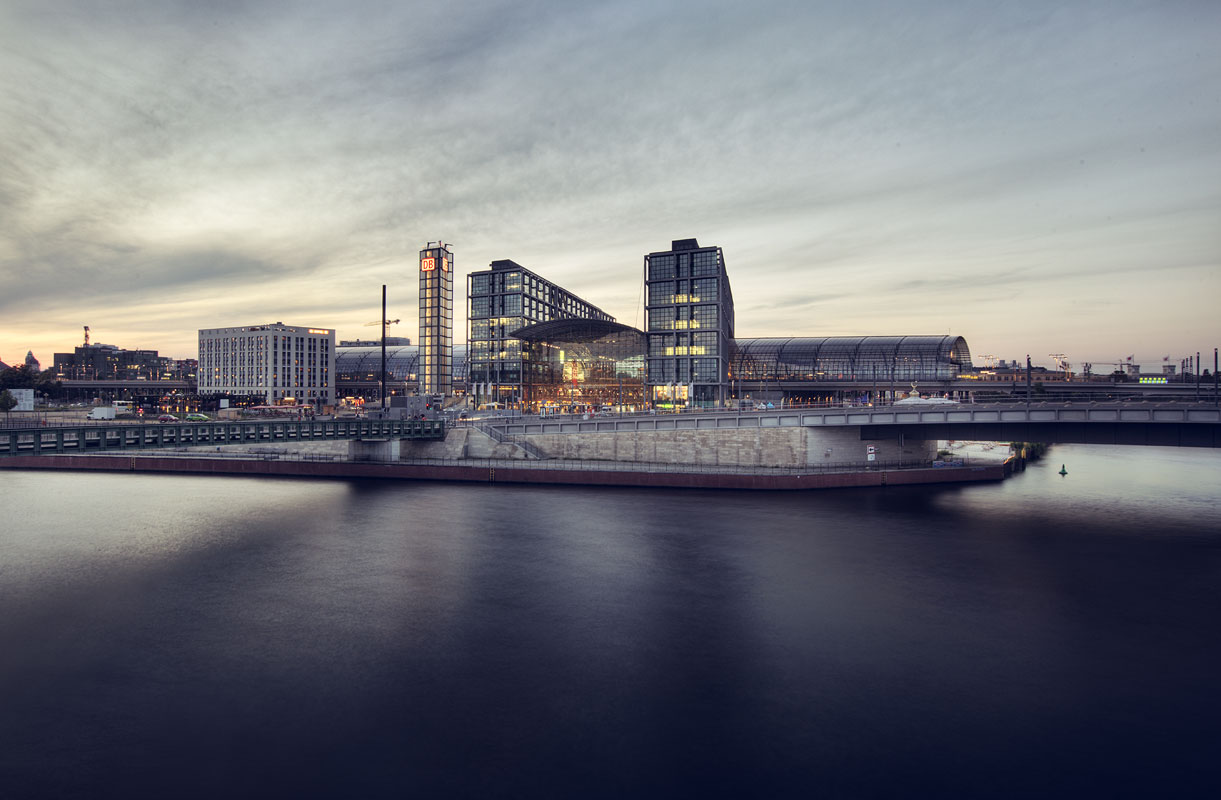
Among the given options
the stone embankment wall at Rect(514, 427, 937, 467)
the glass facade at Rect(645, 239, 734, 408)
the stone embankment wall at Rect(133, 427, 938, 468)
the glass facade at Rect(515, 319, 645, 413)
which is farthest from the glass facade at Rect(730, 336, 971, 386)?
the stone embankment wall at Rect(514, 427, 937, 467)

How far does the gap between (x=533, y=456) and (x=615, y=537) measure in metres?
30.3

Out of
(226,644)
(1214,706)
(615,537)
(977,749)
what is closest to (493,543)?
(615,537)

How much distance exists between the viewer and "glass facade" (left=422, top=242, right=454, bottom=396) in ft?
475

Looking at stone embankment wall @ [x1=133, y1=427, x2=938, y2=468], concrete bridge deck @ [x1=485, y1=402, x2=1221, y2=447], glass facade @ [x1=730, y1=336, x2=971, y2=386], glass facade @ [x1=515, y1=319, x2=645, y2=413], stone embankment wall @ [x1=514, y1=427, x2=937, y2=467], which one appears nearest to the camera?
concrete bridge deck @ [x1=485, y1=402, x2=1221, y2=447]

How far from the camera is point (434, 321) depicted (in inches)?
5728

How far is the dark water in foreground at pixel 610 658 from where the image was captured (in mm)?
17156

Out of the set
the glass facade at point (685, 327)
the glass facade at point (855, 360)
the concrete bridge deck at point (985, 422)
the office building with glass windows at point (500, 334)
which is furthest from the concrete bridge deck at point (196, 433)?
the glass facade at point (855, 360)

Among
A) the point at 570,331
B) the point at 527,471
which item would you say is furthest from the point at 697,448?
the point at 570,331

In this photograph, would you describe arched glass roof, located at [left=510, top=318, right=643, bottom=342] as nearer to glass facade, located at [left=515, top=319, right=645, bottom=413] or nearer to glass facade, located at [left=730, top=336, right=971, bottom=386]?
glass facade, located at [left=515, top=319, right=645, bottom=413]

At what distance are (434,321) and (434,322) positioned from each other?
238 mm

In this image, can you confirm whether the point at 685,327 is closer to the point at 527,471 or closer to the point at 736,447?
the point at 736,447

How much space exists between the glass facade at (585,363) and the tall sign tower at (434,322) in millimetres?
21371

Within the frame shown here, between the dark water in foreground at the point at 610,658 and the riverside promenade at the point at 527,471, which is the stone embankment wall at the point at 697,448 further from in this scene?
the dark water in foreground at the point at 610,658

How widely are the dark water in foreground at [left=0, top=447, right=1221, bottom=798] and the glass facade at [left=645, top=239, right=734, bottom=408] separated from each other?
285 ft
